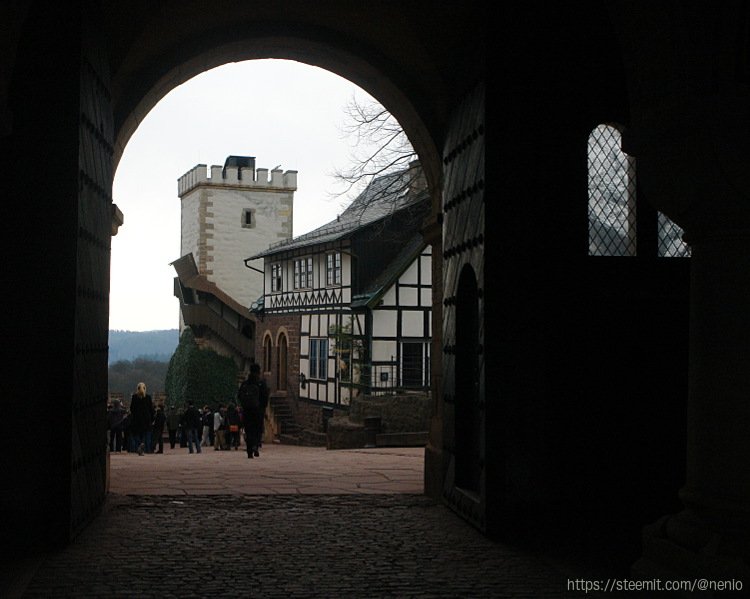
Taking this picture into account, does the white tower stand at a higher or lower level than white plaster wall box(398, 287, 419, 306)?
higher

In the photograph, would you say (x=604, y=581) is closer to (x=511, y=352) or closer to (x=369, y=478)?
(x=511, y=352)

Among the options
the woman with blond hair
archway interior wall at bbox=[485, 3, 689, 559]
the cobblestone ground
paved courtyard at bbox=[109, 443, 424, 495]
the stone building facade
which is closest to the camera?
the cobblestone ground

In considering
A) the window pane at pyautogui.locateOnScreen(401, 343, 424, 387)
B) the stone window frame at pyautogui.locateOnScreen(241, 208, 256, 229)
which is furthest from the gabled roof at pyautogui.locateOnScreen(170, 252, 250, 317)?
the window pane at pyautogui.locateOnScreen(401, 343, 424, 387)

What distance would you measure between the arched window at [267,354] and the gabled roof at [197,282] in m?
5.50

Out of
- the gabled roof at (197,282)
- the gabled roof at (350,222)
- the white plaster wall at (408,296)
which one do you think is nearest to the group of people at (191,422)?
the white plaster wall at (408,296)

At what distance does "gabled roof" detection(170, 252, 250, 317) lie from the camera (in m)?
42.9

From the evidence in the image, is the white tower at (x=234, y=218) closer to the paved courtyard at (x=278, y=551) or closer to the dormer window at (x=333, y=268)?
the dormer window at (x=333, y=268)

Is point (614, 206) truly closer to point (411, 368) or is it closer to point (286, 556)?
point (286, 556)

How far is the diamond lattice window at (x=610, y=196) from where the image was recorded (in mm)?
7707

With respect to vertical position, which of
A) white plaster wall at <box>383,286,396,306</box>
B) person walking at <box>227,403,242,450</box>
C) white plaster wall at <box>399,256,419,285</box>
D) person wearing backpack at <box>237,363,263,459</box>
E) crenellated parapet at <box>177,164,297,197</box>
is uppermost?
crenellated parapet at <box>177,164,297,197</box>

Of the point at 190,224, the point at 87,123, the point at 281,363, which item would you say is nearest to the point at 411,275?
the point at 281,363

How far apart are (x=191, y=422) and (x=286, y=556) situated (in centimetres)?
1677

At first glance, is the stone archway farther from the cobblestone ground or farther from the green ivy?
the green ivy

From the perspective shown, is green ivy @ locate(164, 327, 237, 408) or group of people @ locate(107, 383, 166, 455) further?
green ivy @ locate(164, 327, 237, 408)
